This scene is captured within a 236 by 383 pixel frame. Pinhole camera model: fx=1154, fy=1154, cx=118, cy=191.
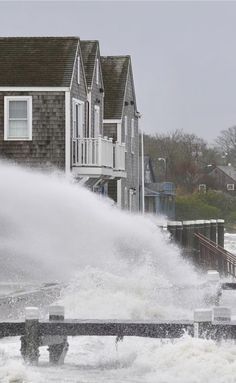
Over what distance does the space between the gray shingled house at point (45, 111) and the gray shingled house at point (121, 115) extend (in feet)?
29.3

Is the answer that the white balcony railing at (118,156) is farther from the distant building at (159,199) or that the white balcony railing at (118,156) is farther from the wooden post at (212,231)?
the distant building at (159,199)

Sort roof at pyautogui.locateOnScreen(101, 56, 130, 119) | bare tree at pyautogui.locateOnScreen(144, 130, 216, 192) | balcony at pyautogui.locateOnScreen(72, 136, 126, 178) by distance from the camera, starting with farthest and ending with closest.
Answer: bare tree at pyautogui.locateOnScreen(144, 130, 216, 192)
roof at pyautogui.locateOnScreen(101, 56, 130, 119)
balcony at pyautogui.locateOnScreen(72, 136, 126, 178)

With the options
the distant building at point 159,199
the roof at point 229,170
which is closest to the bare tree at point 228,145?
the roof at point 229,170

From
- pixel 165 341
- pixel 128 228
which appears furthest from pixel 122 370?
pixel 128 228

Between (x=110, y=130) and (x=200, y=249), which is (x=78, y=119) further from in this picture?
(x=110, y=130)

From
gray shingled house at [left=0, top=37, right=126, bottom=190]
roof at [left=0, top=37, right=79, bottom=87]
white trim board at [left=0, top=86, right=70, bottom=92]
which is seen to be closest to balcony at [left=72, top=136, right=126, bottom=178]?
gray shingled house at [left=0, top=37, right=126, bottom=190]

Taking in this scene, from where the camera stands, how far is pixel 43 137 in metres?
40.9

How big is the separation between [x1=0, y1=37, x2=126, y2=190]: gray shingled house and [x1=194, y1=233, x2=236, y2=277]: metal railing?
7268 mm

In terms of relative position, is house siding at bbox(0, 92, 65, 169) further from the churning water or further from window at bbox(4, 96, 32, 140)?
the churning water

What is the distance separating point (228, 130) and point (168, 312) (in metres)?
137

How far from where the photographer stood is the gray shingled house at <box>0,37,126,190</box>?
40.6 m

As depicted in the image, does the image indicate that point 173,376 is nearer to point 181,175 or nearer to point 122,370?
point 122,370

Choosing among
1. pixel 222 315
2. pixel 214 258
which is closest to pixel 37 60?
pixel 214 258

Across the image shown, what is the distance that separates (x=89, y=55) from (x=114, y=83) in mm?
6843
